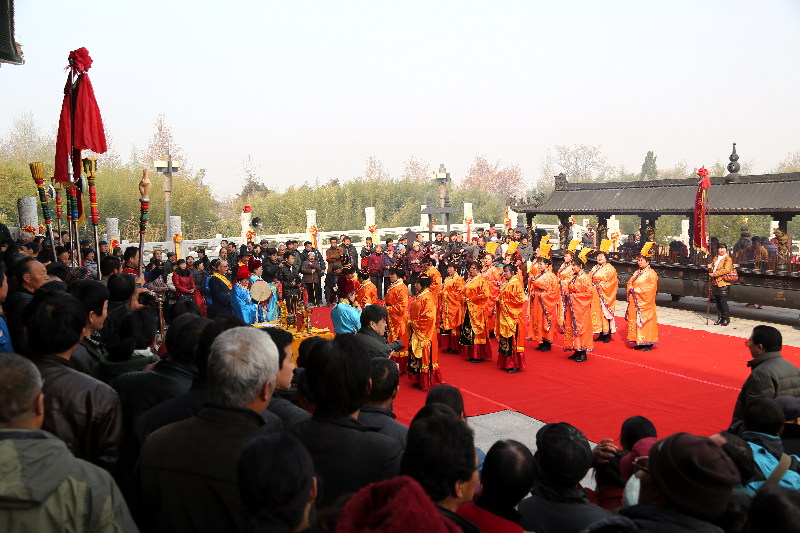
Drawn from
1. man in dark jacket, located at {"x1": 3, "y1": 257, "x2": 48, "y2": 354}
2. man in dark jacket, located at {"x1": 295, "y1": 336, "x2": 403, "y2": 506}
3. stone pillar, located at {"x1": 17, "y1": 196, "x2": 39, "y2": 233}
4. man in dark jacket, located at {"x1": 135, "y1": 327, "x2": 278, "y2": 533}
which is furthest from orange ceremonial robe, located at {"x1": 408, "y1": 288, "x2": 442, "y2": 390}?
stone pillar, located at {"x1": 17, "y1": 196, "x2": 39, "y2": 233}

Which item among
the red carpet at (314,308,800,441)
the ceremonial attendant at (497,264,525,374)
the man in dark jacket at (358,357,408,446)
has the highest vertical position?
the man in dark jacket at (358,357,408,446)

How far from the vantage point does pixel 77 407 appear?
2.59 metres

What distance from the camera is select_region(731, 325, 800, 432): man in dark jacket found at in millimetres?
4566

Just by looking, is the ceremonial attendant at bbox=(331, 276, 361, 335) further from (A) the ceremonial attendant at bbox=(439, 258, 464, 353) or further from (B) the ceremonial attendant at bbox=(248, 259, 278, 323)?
(A) the ceremonial attendant at bbox=(439, 258, 464, 353)

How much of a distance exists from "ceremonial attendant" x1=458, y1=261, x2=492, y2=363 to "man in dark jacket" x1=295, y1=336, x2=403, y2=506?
707 centimetres

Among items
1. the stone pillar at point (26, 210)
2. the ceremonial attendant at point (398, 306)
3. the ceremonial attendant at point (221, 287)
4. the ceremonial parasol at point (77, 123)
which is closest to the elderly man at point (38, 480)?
the ceremonial parasol at point (77, 123)

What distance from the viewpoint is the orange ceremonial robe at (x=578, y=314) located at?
381 inches

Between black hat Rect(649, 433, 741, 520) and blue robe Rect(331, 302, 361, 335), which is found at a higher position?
black hat Rect(649, 433, 741, 520)

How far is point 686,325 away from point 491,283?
4.14 metres

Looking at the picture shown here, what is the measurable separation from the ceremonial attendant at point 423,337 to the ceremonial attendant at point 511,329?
4.19 ft

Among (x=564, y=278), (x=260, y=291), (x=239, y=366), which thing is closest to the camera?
(x=239, y=366)

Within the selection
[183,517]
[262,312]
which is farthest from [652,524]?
[262,312]

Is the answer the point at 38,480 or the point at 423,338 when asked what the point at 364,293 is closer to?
the point at 423,338

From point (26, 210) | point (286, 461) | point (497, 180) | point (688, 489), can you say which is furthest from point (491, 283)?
point (497, 180)
